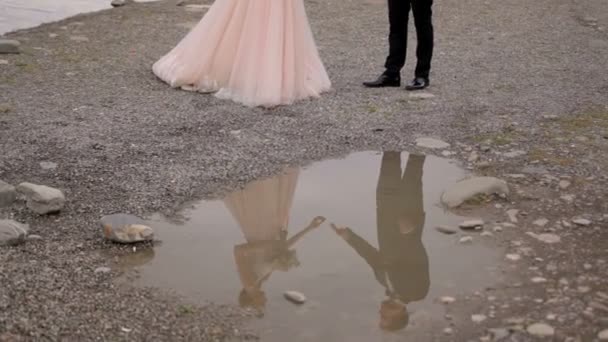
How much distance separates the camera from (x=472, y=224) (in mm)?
4227

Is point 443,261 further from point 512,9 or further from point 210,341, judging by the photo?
point 512,9

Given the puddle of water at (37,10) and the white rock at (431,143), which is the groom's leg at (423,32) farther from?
the puddle of water at (37,10)

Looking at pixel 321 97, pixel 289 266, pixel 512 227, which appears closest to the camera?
pixel 289 266

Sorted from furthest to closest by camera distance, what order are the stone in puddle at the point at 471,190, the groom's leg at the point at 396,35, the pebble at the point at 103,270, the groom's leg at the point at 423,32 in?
1. the groom's leg at the point at 396,35
2. the groom's leg at the point at 423,32
3. the stone in puddle at the point at 471,190
4. the pebble at the point at 103,270

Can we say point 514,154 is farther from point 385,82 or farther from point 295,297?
point 295,297

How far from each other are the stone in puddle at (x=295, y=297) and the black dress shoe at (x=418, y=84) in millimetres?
3670

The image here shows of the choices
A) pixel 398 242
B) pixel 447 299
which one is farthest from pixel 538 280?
pixel 398 242

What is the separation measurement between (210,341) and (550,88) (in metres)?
4.85

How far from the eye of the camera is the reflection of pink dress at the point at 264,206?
4258 mm

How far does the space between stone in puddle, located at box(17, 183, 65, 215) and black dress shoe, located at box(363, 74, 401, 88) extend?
3.35 m

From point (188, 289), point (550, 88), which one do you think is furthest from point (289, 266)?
point (550, 88)

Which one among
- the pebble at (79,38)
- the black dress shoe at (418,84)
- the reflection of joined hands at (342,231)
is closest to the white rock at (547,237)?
the reflection of joined hands at (342,231)

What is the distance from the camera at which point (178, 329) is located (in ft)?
10.4

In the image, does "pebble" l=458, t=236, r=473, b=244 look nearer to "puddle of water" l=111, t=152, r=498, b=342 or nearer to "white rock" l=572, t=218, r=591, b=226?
"puddle of water" l=111, t=152, r=498, b=342
